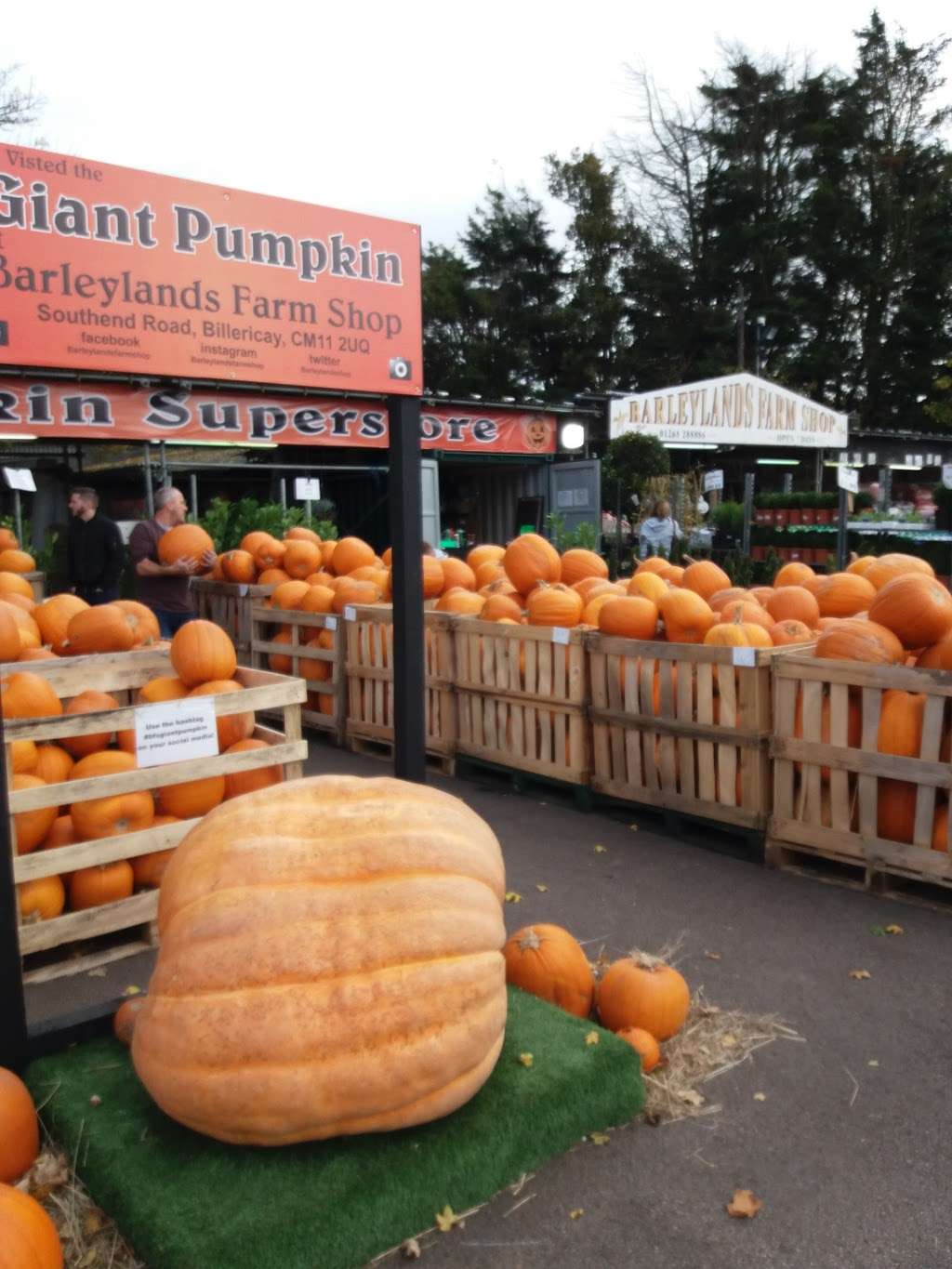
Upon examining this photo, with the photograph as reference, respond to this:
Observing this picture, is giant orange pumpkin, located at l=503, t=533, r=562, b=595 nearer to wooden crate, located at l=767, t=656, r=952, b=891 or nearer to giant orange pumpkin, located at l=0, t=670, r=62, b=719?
wooden crate, located at l=767, t=656, r=952, b=891

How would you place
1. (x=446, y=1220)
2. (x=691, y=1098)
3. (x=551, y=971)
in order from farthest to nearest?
(x=551, y=971) < (x=691, y=1098) < (x=446, y=1220)

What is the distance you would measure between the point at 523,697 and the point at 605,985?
3.32 m

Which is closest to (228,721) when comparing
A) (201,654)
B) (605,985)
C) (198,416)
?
(201,654)

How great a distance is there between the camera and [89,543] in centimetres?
922

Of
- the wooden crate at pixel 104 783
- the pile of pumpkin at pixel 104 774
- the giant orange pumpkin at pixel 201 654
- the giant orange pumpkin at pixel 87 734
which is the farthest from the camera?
the giant orange pumpkin at pixel 201 654

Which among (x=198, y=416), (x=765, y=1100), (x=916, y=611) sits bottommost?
(x=765, y=1100)

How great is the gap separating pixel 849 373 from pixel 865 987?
4119 centimetres

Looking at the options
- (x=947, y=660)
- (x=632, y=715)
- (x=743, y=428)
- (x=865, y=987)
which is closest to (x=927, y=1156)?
(x=865, y=987)

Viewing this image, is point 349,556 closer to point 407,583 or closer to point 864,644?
point 864,644

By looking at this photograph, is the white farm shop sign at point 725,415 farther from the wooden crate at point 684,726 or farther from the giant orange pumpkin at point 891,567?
the wooden crate at point 684,726

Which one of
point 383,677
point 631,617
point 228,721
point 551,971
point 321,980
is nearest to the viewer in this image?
point 321,980

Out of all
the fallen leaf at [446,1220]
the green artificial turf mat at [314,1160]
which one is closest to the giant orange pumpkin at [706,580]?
the green artificial turf mat at [314,1160]

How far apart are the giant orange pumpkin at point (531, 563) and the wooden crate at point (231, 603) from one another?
2582 mm

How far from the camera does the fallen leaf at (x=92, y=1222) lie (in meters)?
2.56
